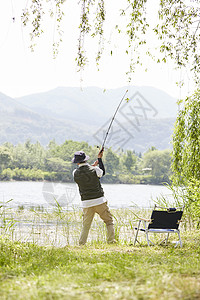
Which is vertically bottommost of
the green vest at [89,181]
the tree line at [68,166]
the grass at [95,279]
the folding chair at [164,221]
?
the tree line at [68,166]

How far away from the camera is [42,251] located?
5.06 m

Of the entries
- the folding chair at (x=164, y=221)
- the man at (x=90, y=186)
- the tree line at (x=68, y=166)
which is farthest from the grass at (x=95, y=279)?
the tree line at (x=68, y=166)

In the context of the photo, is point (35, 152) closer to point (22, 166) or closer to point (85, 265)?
point (22, 166)

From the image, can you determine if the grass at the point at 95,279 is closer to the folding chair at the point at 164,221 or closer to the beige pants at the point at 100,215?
the beige pants at the point at 100,215

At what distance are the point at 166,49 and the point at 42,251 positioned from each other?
3.78m

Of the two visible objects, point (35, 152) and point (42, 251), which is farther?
point (35, 152)

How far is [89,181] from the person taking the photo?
6.48m

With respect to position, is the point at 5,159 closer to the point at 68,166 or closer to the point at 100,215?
the point at 68,166

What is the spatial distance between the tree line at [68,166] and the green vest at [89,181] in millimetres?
53682

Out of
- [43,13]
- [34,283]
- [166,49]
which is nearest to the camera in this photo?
[34,283]

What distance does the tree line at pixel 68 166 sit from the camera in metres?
64.3

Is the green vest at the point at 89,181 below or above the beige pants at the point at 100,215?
above

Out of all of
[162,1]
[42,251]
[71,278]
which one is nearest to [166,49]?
[162,1]

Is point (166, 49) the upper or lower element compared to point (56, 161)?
upper
